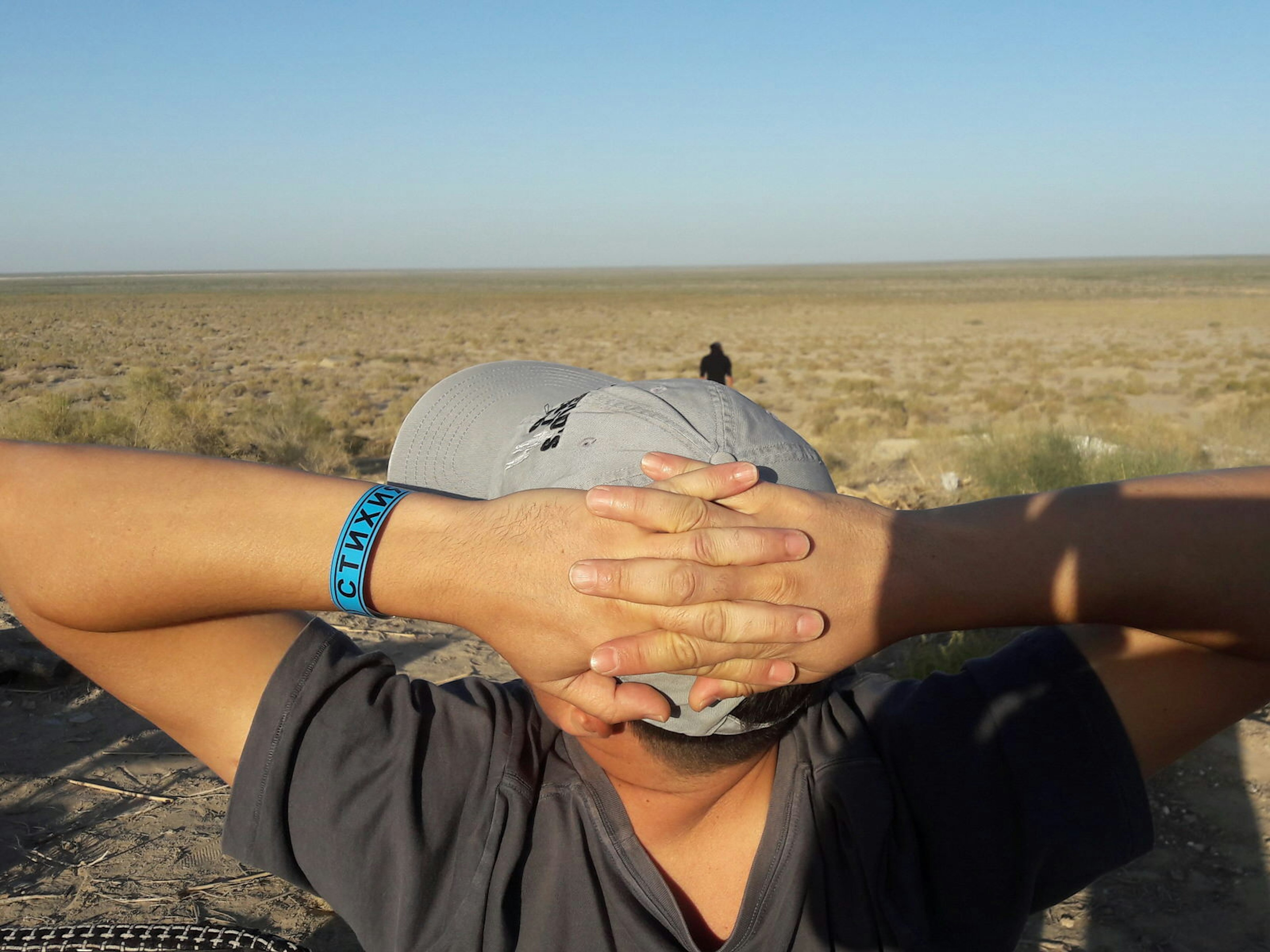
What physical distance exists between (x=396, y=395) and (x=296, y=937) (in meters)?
17.2

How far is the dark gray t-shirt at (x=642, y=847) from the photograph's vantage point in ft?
4.17

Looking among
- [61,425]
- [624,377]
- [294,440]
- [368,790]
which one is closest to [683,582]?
[368,790]

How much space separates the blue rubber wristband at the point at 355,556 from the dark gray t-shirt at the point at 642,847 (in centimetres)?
34

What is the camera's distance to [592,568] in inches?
41.1

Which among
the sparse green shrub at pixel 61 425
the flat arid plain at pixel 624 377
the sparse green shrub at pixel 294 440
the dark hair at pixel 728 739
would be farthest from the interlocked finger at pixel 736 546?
the sparse green shrub at pixel 61 425

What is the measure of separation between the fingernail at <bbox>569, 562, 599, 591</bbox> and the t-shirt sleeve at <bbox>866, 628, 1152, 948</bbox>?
64 cm

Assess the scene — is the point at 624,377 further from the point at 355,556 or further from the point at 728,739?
the point at 355,556

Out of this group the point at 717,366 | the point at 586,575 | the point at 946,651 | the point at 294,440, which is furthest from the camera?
the point at 294,440

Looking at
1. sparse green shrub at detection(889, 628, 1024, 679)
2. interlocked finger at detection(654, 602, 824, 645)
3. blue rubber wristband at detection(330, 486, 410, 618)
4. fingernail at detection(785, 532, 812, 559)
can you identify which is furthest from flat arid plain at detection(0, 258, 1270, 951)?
fingernail at detection(785, 532, 812, 559)

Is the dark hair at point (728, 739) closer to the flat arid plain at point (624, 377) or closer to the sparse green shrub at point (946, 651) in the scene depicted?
the flat arid plain at point (624, 377)

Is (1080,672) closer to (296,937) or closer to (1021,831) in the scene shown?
(1021,831)

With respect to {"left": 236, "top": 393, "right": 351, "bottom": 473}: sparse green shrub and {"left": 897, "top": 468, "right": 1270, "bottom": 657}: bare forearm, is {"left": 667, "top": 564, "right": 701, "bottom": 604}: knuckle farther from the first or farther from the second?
{"left": 236, "top": 393, "right": 351, "bottom": 473}: sparse green shrub

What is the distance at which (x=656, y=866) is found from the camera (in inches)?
52.1

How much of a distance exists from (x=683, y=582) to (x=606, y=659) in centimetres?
14
